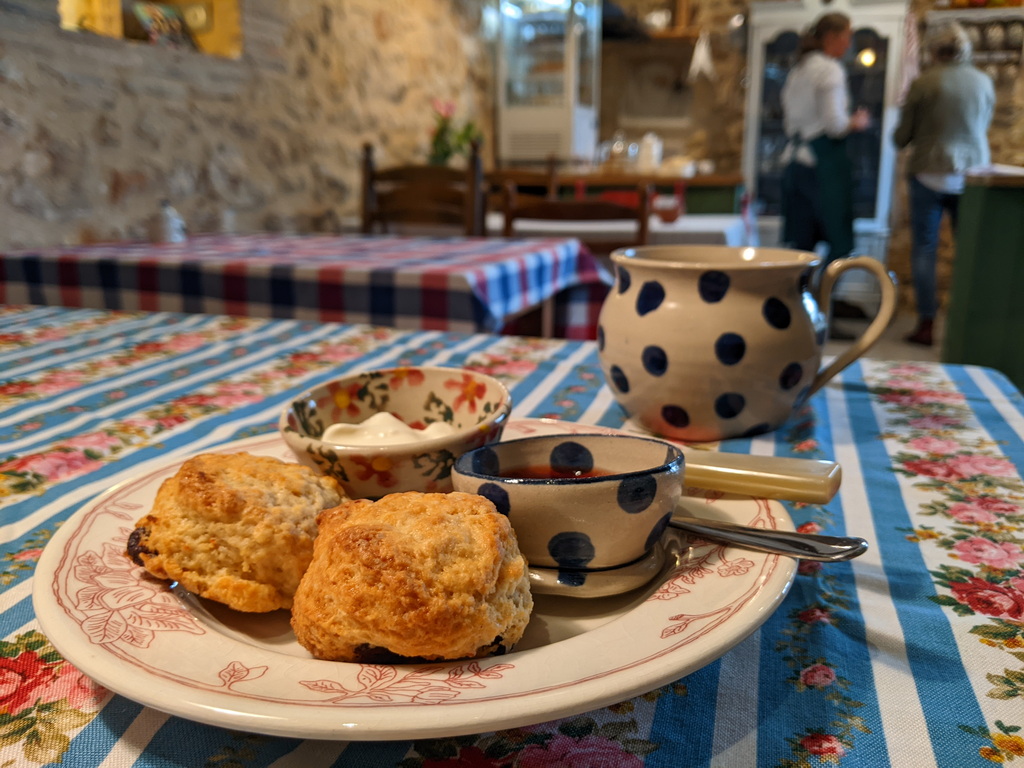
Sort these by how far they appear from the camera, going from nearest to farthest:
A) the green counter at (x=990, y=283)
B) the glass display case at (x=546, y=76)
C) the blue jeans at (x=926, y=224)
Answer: the green counter at (x=990, y=283)
the blue jeans at (x=926, y=224)
the glass display case at (x=546, y=76)

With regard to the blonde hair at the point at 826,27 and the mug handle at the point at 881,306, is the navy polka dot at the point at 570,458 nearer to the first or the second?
the mug handle at the point at 881,306

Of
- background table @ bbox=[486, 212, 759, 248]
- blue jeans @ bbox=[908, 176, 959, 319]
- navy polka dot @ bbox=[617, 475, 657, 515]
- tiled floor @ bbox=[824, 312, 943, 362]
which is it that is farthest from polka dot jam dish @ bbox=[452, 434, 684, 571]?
blue jeans @ bbox=[908, 176, 959, 319]

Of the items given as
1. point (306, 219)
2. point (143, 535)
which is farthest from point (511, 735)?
point (306, 219)

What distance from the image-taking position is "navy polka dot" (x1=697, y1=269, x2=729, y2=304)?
646 millimetres

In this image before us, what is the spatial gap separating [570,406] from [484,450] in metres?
0.37

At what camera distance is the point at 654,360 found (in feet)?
2.17

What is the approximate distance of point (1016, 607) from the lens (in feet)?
1.37

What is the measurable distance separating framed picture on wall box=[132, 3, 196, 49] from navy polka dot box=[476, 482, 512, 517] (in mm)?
2566

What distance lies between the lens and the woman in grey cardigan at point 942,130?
12.1ft

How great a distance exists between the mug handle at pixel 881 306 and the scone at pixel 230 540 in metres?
0.52

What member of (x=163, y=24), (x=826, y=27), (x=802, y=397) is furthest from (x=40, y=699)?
(x=826, y=27)

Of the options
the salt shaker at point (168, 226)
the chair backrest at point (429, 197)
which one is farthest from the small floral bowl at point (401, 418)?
the chair backrest at point (429, 197)

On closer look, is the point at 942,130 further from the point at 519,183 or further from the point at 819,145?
the point at 519,183

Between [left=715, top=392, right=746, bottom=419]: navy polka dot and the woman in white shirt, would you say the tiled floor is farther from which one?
[left=715, top=392, right=746, bottom=419]: navy polka dot
